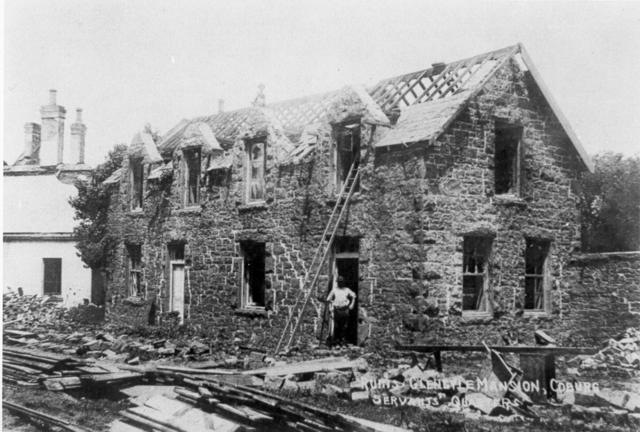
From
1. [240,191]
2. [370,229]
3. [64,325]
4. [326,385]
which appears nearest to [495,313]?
[370,229]

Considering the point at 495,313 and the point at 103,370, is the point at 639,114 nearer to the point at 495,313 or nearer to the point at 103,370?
the point at 495,313

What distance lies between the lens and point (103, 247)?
23250mm

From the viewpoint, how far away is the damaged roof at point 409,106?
47.7ft

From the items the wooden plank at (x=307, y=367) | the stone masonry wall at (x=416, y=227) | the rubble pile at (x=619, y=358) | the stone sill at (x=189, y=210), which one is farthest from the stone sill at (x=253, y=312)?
the rubble pile at (x=619, y=358)

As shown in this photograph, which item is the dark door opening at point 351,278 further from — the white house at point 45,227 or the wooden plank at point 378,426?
the white house at point 45,227

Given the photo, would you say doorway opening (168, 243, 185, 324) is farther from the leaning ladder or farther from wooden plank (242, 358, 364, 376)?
wooden plank (242, 358, 364, 376)

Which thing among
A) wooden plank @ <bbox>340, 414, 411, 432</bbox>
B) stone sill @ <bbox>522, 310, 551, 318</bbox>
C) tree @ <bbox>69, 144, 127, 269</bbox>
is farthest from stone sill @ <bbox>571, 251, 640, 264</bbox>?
tree @ <bbox>69, 144, 127, 269</bbox>

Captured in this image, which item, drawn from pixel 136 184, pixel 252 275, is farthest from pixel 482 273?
pixel 136 184

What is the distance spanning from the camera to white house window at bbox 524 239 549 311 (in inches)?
630

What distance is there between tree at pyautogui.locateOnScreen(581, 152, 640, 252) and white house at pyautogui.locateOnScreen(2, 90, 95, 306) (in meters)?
18.3

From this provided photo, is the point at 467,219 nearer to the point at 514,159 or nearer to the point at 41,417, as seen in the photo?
the point at 514,159

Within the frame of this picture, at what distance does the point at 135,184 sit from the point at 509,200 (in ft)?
42.7

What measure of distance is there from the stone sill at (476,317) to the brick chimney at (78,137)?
694 inches

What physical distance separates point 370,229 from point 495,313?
3.38 m
